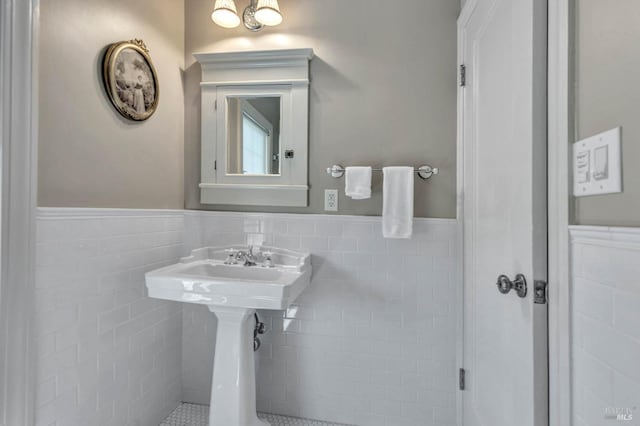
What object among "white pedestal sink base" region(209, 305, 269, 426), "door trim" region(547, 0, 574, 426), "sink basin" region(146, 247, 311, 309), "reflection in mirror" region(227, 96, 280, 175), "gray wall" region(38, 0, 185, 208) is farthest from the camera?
"reflection in mirror" region(227, 96, 280, 175)

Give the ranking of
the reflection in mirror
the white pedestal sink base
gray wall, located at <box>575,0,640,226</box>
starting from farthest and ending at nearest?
the reflection in mirror → the white pedestal sink base → gray wall, located at <box>575,0,640,226</box>

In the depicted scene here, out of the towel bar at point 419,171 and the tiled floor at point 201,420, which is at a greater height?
the towel bar at point 419,171

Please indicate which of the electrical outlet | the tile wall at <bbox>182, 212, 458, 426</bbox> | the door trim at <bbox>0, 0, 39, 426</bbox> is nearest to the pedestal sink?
the tile wall at <bbox>182, 212, 458, 426</bbox>

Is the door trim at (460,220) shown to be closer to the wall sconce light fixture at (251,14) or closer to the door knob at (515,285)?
the door knob at (515,285)

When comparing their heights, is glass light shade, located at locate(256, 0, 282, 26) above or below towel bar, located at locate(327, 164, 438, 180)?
above

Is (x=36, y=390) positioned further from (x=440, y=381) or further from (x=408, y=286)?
(x=440, y=381)

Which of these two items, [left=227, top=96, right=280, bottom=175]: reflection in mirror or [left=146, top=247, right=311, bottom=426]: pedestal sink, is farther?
[left=227, top=96, right=280, bottom=175]: reflection in mirror

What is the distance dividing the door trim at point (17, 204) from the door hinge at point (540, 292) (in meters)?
1.60

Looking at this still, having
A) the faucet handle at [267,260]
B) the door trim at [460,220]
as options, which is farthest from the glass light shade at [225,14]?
the faucet handle at [267,260]

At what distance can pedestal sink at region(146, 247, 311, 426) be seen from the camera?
4.10ft

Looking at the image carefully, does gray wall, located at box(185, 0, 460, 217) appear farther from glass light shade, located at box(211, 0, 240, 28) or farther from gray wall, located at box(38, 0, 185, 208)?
gray wall, located at box(38, 0, 185, 208)

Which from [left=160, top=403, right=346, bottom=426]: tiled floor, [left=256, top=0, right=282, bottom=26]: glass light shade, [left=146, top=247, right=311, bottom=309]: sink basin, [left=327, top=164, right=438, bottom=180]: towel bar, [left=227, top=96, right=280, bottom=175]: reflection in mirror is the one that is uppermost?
[left=256, top=0, right=282, bottom=26]: glass light shade

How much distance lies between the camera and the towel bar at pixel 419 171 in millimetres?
1581

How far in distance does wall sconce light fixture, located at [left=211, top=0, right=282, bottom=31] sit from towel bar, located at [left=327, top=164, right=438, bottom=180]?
859 mm
